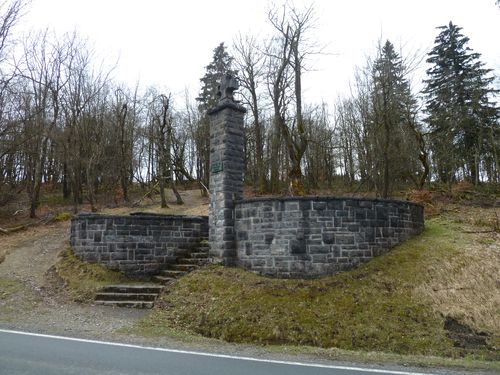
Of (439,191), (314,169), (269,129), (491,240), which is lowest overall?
(491,240)

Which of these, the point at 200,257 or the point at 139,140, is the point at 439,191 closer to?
the point at 200,257

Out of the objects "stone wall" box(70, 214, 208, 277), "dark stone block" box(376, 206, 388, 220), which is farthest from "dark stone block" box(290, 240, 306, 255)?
"stone wall" box(70, 214, 208, 277)

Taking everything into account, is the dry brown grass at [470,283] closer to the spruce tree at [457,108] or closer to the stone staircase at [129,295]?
the stone staircase at [129,295]

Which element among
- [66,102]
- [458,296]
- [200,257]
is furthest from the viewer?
[66,102]

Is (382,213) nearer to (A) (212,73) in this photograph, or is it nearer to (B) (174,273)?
(B) (174,273)

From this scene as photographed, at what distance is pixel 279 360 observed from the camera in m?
6.54

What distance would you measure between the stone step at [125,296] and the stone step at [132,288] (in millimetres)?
175

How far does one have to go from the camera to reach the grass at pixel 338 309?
793cm

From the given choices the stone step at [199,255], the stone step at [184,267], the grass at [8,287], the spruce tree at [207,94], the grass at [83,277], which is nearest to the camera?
the grass at [8,287]

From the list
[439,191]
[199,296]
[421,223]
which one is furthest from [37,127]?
[439,191]

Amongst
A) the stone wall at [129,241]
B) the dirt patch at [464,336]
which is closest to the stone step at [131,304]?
the stone wall at [129,241]

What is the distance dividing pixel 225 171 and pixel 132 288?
13.7 feet

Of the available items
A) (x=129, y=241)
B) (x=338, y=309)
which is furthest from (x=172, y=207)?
(x=338, y=309)

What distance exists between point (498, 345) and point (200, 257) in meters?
8.44
